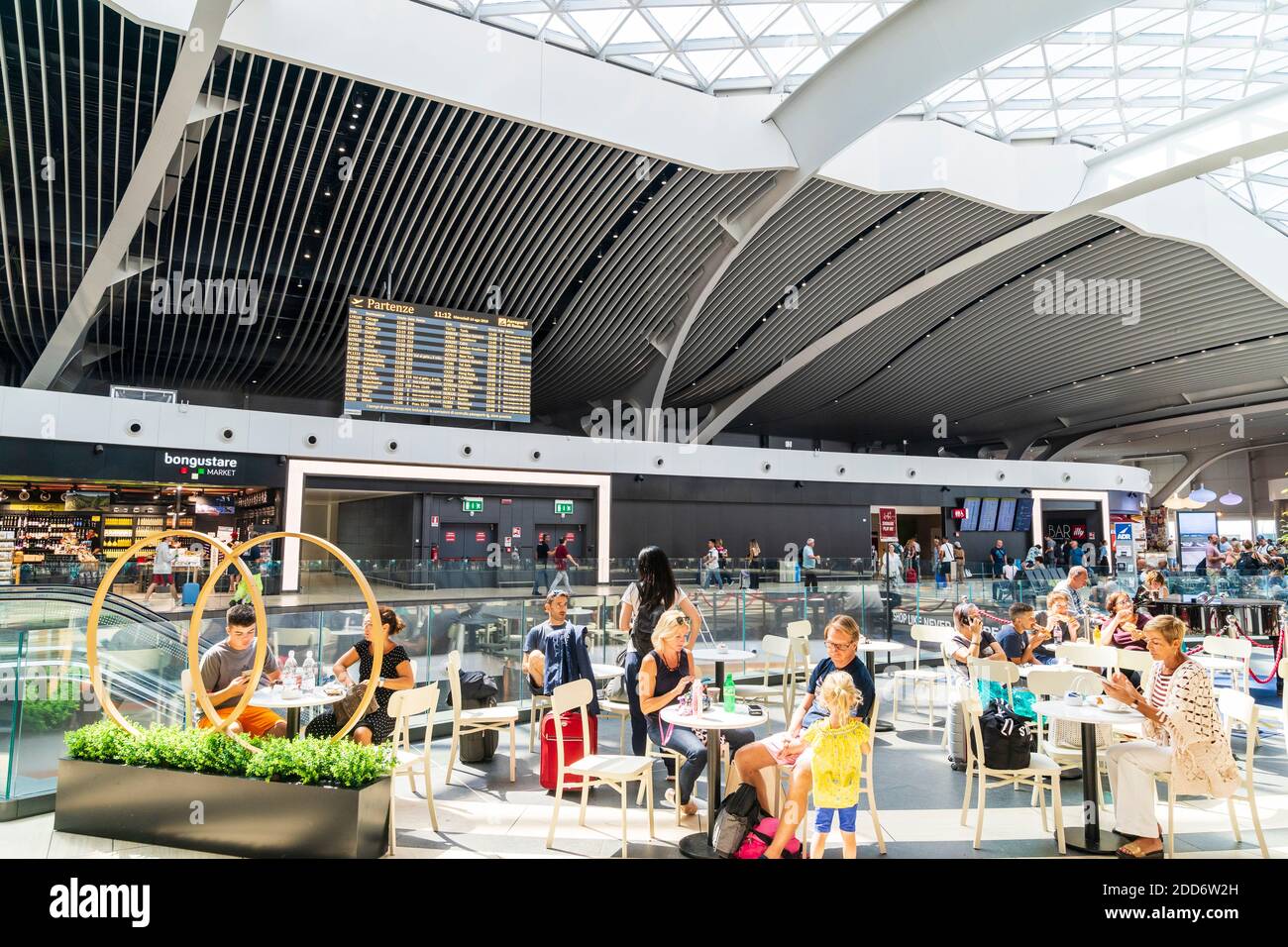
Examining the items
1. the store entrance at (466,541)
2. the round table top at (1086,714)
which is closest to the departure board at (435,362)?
the store entrance at (466,541)

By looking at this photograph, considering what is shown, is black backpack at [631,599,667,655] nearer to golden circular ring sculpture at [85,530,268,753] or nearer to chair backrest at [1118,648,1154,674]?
golden circular ring sculpture at [85,530,268,753]

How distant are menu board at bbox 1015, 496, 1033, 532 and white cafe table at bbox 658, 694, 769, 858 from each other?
2805cm

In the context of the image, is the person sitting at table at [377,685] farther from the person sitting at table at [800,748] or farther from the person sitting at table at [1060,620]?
the person sitting at table at [1060,620]

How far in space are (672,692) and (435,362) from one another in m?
14.7

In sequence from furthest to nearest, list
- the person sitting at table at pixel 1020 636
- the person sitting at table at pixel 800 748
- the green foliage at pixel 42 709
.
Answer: the person sitting at table at pixel 1020 636, the green foliage at pixel 42 709, the person sitting at table at pixel 800 748

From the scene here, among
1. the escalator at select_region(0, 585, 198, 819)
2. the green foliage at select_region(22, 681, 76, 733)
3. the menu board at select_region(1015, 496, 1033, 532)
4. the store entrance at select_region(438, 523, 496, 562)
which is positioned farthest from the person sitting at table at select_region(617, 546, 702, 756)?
the menu board at select_region(1015, 496, 1033, 532)

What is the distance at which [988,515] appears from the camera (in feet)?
94.2

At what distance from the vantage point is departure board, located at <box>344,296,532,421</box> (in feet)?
56.7

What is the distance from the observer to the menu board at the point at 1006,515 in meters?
28.9

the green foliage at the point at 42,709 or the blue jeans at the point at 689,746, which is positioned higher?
the green foliage at the point at 42,709

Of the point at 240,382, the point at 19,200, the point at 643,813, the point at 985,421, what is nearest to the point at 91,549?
the point at 19,200

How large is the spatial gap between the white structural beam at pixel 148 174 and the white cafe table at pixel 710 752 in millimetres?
10795

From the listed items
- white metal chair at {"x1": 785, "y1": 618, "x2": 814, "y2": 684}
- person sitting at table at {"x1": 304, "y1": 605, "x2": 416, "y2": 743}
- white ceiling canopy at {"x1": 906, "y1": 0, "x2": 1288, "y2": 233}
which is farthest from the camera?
white ceiling canopy at {"x1": 906, "y1": 0, "x2": 1288, "y2": 233}

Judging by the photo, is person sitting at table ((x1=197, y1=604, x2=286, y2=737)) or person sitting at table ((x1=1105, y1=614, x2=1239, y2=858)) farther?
person sitting at table ((x1=197, y1=604, x2=286, y2=737))
